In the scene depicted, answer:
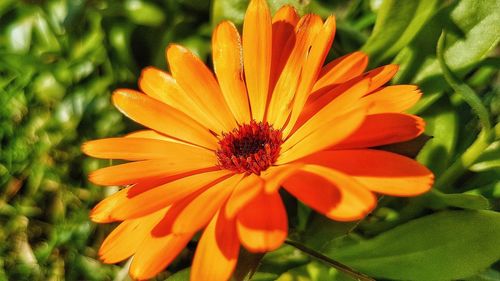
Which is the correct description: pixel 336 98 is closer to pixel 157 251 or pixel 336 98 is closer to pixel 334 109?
pixel 334 109

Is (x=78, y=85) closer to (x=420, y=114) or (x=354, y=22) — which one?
(x=354, y=22)

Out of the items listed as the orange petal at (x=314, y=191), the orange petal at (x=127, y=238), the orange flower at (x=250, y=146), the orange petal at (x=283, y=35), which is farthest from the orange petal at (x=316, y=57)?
the orange petal at (x=127, y=238)

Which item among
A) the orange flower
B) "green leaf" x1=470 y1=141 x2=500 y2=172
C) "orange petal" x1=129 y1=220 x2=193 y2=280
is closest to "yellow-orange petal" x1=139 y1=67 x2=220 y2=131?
the orange flower

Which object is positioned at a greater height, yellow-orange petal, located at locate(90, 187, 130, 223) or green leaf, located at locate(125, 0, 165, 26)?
green leaf, located at locate(125, 0, 165, 26)

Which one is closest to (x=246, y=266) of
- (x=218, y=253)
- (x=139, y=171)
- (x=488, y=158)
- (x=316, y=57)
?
(x=218, y=253)

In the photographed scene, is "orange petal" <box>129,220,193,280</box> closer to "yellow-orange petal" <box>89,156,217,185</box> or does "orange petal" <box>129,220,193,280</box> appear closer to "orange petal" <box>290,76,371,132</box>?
"yellow-orange petal" <box>89,156,217,185</box>

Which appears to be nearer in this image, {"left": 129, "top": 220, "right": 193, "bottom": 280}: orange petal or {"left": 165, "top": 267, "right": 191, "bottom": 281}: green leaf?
{"left": 129, "top": 220, "right": 193, "bottom": 280}: orange petal
